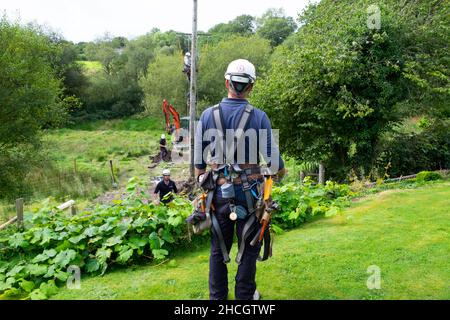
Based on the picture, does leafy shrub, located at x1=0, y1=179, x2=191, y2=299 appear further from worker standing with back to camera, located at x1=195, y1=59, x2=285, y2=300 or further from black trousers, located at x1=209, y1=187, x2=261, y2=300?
worker standing with back to camera, located at x1=195, y1=59, x2=285, y2=300

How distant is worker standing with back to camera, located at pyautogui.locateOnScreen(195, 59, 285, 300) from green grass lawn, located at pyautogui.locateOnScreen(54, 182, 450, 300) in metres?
0.88

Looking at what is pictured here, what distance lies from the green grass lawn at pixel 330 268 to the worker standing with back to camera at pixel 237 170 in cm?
88

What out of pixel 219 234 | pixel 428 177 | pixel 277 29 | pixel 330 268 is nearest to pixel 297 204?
pixel 330 268

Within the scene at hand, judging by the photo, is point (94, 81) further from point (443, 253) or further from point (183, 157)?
point (443, 253)

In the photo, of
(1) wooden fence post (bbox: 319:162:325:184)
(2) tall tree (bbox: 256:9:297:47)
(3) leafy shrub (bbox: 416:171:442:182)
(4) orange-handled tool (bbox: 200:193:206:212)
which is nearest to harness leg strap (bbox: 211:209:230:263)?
(4) orange-handled tool (bbox: 200:193:206:212)

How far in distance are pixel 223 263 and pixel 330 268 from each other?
1.78m

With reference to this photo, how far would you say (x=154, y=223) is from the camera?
21.3 feet

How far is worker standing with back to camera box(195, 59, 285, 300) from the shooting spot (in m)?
4.23

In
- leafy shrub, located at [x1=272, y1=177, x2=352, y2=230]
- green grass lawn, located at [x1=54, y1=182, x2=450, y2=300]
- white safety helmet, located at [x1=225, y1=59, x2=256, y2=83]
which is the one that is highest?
white safety helmet, located at [x1=225, y1=59, x2=256, y2=83]

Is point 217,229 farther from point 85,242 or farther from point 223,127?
point 85,242

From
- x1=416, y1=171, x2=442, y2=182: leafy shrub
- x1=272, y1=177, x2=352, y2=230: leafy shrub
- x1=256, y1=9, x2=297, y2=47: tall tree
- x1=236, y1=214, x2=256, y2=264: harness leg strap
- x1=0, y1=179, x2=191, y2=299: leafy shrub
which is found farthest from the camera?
x1=256, y1=9, x2=297, y2=47: tall tree

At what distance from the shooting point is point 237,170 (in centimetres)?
424

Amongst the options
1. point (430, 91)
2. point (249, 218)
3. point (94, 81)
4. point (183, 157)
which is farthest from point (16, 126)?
point (94, 81)
